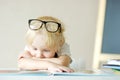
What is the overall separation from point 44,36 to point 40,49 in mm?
52

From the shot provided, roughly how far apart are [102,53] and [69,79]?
4.33 ft

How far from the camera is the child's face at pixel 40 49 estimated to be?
80 cm

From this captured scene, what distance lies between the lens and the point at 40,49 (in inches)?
32.2

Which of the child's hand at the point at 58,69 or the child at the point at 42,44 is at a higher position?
the child at the point at 42,44

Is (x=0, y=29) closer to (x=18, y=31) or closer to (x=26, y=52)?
(x=18, y=31)

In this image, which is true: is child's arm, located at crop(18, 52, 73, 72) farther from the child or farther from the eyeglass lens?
the eyeglass lens

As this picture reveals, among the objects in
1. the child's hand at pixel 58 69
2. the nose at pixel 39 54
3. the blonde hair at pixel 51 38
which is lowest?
the child's hand at pixel 58 69

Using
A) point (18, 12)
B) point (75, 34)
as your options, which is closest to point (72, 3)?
point (75, 34)

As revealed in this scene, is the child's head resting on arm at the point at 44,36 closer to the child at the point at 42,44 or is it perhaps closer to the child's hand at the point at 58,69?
the child at the point at 42,44

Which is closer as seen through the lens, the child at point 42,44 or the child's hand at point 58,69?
the child's hand at point 58,69

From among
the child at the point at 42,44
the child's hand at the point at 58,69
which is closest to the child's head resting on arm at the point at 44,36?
the child at the point at 42,44

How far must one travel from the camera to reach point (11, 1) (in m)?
1.92

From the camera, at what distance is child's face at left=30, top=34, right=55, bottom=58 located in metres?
0.80

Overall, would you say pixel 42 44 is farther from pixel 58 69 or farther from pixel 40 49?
pixel 58 69
